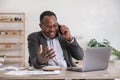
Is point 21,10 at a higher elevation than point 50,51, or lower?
higher

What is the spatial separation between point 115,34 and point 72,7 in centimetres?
116

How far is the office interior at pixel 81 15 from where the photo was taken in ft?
18.1

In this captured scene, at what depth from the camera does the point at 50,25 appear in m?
2.26

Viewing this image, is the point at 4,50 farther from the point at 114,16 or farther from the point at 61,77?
the point at 61,77

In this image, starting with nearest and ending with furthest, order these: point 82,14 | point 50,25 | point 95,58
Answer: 1. point 95,58
2. point 50,25
3. point 82,14

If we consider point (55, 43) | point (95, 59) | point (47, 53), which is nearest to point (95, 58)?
point (95, 59)

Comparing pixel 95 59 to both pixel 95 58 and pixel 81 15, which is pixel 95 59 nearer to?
pixel 95 58

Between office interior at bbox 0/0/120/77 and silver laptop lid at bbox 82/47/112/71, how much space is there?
3.57 meters

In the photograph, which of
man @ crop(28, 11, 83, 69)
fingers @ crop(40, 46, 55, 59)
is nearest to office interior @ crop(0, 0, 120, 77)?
man @ crop(28, 11, 83, 69)

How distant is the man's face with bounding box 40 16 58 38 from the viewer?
2.27 metres

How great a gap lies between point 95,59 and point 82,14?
3.77m

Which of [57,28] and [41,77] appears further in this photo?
[57,28]

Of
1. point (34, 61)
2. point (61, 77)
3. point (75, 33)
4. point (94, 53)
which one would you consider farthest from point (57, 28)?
point (75, 33)

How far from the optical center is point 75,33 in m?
5.51
